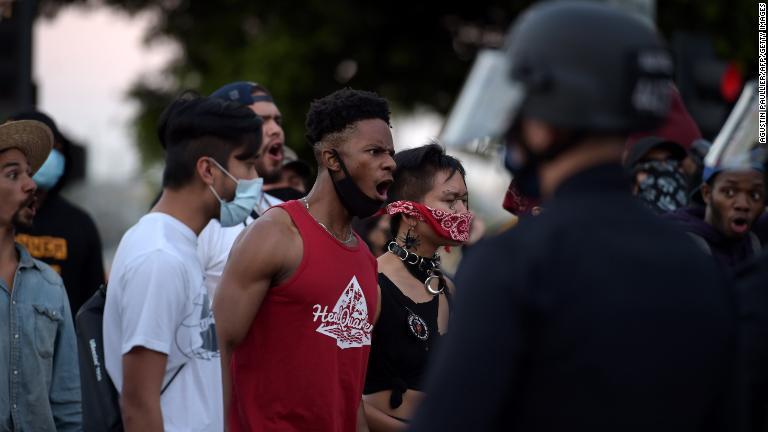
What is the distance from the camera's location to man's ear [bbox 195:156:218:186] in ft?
16.4

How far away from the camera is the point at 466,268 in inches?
95.5

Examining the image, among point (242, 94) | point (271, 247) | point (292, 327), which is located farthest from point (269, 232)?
point (242, 94)

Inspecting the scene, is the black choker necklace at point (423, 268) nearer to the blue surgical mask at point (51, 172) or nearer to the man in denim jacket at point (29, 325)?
the man in denim jacket at point (29, 325)

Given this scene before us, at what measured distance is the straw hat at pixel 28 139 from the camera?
5.02 meters

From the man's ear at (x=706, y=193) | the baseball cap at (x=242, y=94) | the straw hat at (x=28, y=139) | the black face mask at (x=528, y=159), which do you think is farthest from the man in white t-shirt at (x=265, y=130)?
the black face mask at (x=528, y=159)

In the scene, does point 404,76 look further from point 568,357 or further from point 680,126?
point 568,357

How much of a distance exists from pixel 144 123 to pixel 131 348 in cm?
2058

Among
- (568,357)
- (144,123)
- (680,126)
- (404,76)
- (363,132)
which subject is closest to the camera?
(568,357)

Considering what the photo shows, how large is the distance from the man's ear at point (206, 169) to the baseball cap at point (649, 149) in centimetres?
289

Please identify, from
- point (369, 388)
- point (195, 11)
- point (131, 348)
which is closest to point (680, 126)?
point (369, 388)

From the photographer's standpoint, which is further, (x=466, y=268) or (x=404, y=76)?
(x=404, y=76)

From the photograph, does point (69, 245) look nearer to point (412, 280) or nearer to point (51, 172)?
point (51, 172)

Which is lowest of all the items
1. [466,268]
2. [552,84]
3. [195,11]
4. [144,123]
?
[144,123]

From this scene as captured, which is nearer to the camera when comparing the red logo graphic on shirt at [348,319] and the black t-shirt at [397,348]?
the red logo graphic on shirt at [348,319]
